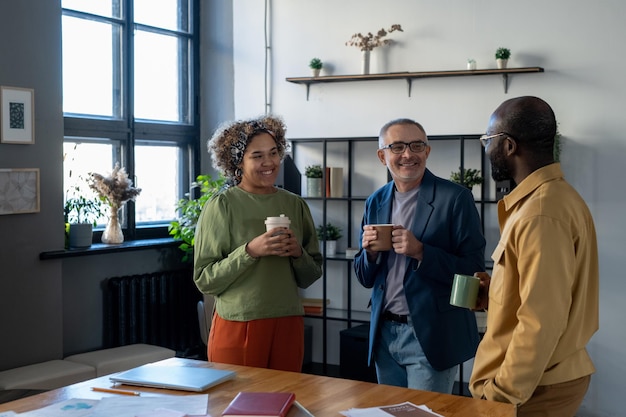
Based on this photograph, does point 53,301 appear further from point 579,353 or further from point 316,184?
point 579,353

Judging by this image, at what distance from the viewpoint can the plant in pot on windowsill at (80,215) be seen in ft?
15.5

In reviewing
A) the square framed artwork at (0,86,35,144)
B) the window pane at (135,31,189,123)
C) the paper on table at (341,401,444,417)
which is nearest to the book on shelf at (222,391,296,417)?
the paper on table at (341,401,444,417)

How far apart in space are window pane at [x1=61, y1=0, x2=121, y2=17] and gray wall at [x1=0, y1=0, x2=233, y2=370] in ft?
1.73

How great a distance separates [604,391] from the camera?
4.62 metres

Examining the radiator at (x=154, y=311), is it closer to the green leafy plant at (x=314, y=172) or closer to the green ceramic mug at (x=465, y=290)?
the green leafy plant at (x=314, y=172)

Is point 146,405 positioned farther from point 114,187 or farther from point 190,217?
point 190,217

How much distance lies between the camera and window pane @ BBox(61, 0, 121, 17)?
495 cm

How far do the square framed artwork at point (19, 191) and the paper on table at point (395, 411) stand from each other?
294cm

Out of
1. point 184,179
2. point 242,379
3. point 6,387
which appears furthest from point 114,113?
point 242,379

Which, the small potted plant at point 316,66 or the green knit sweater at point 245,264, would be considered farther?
the small potted plant at point 316,66

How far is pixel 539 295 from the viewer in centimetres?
182

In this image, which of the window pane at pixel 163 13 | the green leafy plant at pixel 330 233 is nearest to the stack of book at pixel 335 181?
the green leafy plant at pixel 330 233

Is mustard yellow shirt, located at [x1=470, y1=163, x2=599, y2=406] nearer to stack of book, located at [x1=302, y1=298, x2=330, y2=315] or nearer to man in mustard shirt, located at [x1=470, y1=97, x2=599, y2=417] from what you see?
man in mustard shirt, located at [x1=470, y1=97, x2=599, y2=417]

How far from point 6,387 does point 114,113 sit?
7.04ft
